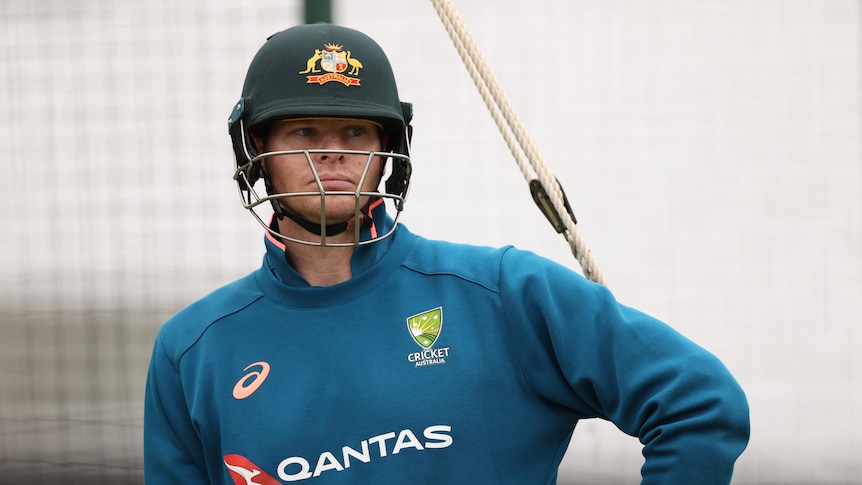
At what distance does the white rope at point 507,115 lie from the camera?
2.09 meters

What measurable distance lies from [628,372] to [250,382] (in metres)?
0.68

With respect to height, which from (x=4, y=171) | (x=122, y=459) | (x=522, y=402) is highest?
(x=4, y=171)

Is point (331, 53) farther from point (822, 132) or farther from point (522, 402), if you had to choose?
point (822, 132)

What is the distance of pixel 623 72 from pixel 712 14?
0.36 metres

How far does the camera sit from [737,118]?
3621 millimetres

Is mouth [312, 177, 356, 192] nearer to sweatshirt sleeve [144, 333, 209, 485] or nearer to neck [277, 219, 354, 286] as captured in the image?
neck [277, 219, 354, 286]

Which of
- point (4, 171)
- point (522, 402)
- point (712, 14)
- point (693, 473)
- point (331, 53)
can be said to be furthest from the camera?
point (4, 171)

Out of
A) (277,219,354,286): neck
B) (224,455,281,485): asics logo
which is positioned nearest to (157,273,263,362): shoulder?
(277,219,354,286): neck

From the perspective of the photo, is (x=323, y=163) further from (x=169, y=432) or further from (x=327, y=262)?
(x=169, y=432)

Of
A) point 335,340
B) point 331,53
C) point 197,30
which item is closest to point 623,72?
point 197,30

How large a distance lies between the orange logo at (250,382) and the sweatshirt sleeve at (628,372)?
46 cm

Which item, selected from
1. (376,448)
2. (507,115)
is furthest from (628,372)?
(507,115)

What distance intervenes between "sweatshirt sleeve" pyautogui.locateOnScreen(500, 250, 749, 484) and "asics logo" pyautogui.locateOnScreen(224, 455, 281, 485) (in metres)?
0.50

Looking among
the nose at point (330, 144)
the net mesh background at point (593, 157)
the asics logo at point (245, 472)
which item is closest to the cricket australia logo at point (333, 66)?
the nose at point (330, 144)
